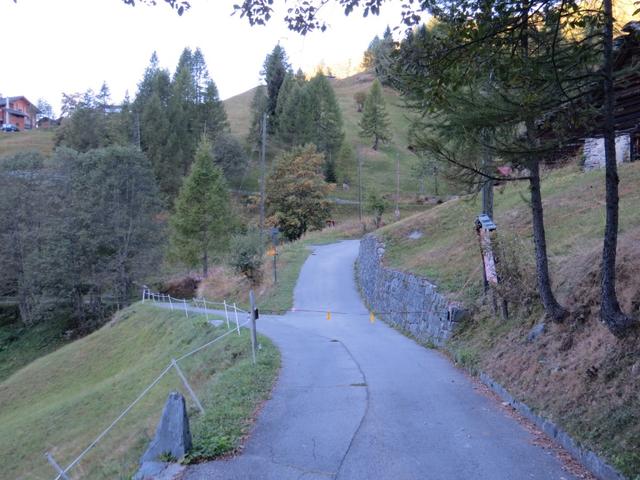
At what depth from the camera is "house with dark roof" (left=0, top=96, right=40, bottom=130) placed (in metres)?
112

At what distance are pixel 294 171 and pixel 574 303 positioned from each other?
45.5 metres

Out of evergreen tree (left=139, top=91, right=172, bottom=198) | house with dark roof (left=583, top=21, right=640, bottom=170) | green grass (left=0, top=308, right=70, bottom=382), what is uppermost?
evergreen tree (left=139, top=91, right=172, bottom=198)

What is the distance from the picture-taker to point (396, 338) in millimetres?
16641

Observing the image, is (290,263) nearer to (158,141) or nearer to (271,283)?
(271,283)

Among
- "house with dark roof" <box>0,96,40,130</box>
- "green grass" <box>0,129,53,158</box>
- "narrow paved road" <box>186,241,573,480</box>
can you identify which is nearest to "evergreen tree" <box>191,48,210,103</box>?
"green grass" <box>0,129,53,158</box>

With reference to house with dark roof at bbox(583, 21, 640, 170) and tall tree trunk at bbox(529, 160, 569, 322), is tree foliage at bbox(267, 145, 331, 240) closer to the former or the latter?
house with dark roof at bbox(583, 21, 640, 170)

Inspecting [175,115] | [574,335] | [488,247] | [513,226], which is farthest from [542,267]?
[175,115]

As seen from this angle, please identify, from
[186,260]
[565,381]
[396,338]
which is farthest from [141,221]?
[565,381]

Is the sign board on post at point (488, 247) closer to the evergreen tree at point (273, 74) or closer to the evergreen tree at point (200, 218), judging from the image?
the evergreen tree at point (200, 218)

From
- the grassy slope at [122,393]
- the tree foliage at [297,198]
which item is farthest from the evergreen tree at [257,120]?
the grassy slope at [122,393]

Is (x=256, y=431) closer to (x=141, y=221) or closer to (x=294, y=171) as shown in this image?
(x=141, y=221)

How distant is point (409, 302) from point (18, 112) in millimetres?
119649

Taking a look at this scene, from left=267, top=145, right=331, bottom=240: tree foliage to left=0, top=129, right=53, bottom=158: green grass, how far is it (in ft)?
153

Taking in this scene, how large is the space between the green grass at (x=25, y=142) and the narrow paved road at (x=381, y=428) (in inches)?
3279
